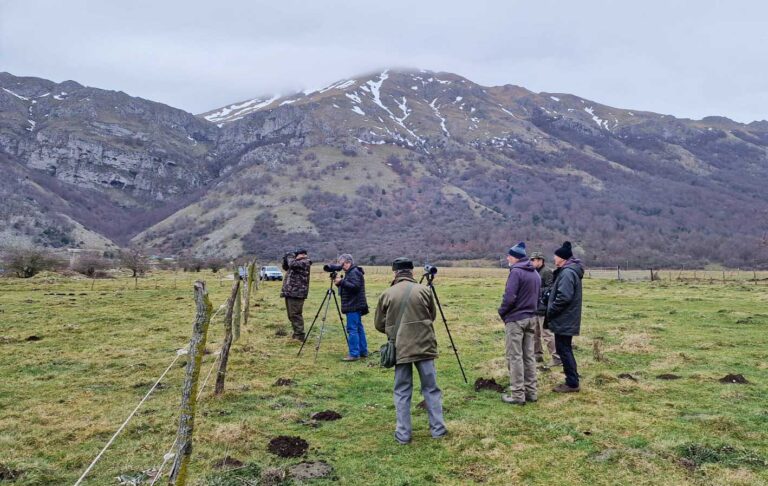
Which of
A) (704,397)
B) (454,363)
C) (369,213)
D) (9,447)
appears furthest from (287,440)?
(369,213)

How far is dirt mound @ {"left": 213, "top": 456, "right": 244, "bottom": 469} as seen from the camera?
234 inches

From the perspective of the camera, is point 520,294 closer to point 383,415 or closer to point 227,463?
point 383,415

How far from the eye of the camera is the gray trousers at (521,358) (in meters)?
8.41

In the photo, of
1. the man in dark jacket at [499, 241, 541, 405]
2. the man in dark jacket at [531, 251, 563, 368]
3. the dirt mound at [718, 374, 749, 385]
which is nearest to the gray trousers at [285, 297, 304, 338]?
the man in dark jacket at [531, 251, 563, 368]

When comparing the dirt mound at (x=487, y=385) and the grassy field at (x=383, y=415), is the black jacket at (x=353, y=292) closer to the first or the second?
the grassy field at (x=383, y=415)

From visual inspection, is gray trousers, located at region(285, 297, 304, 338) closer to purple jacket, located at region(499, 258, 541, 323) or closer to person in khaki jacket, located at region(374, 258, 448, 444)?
purple jacket, located at region(499, 258, 541, 323)

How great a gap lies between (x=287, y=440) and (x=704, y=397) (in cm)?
736

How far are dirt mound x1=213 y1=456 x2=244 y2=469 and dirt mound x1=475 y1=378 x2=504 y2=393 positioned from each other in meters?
4.93

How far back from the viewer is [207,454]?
631 centimetres

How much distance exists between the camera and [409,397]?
22.3ft

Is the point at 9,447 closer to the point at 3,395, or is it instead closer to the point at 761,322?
the point at 3,395

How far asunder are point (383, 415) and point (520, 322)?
2890 millimetres

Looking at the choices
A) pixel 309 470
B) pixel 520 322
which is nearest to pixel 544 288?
pixel 520 322

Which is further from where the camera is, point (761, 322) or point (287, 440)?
point (761, 322)
